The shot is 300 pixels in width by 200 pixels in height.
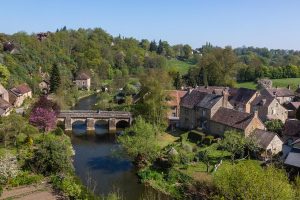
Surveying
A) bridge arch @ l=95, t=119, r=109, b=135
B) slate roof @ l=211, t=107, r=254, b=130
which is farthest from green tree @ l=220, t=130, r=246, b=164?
bridge arch @ l=95, t=119, r=109, b=135

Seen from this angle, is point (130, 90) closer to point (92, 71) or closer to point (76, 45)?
point (92, 71)

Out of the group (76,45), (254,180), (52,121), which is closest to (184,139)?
(52,121)

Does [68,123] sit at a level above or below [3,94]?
below

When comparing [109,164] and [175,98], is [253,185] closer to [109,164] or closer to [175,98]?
[109,164]

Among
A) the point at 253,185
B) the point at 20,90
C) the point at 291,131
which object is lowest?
the point at 291,131

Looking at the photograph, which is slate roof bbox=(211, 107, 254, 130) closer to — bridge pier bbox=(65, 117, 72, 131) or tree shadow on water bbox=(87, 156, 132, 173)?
tree shadow on water bbox=(87, 156, 132, 173)

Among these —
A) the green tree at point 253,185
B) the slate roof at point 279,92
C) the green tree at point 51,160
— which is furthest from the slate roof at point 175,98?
the green tree at point 253,185

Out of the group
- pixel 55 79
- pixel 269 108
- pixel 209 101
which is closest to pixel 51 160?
pixel 209 101
